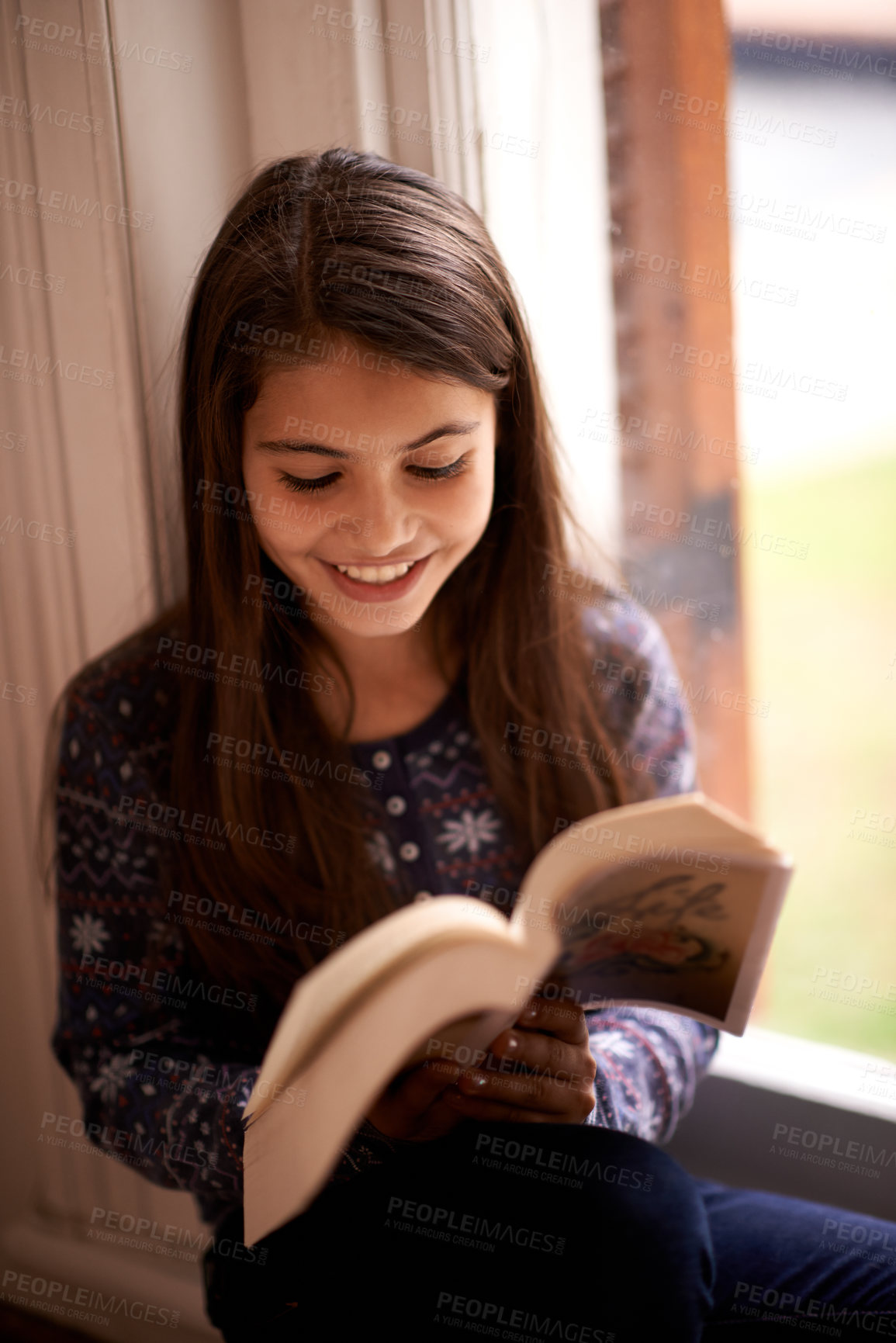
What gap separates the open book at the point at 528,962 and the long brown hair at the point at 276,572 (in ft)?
1.06

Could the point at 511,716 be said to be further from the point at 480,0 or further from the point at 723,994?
the point at 480,0

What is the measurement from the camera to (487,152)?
1022 millimetres

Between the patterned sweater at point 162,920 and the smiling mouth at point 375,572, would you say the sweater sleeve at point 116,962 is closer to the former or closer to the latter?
the patterned sweater at point 162,920

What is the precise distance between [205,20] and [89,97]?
168mm

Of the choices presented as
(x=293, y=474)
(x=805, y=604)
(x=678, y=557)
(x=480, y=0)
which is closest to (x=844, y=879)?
(x=805, y=604)

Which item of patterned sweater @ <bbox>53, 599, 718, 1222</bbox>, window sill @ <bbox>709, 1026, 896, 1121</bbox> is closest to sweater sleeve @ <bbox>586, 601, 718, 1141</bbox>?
patterned sweater @ <bbox>53, 599, 718, 1222</bbox>

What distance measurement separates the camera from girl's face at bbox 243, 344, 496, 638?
0.77m

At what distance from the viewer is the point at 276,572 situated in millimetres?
997

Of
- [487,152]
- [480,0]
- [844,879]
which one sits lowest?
[844,879]

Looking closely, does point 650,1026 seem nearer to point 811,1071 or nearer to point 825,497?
point 811,1071

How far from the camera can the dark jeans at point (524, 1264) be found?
741 mm

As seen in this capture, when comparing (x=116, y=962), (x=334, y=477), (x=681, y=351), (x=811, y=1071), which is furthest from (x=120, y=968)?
(x=681, y=351)

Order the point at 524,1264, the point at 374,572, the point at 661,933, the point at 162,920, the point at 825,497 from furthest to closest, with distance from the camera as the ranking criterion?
the point at 825,497
the point at 162,920
the point at 374,572
the point at 524,1264
the point at 661,933

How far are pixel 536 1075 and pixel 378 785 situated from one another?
322 millimetres
